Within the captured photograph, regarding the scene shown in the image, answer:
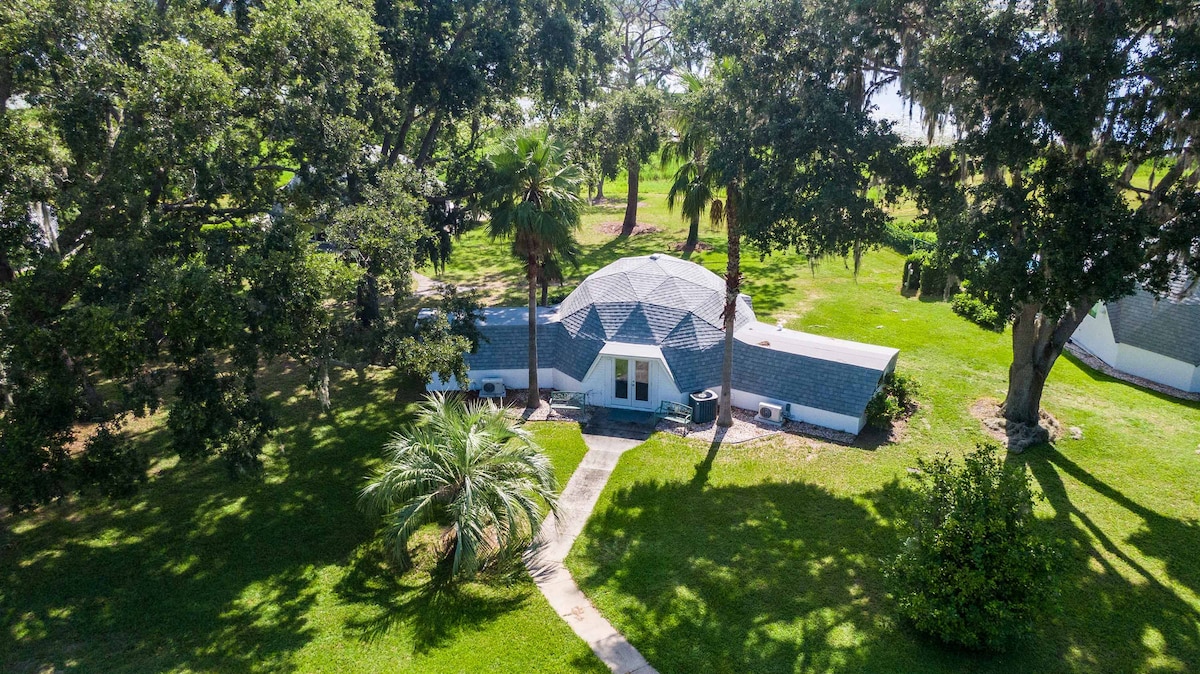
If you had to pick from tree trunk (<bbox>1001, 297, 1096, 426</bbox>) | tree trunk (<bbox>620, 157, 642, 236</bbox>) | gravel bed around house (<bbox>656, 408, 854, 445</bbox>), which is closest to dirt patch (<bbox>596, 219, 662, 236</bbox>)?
tree trunk (<bbox>620, 157, 642, 236</bbox>)

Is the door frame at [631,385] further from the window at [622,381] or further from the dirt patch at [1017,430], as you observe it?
the dirt patch at [1017,430]

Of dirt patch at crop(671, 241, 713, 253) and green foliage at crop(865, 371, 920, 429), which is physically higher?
dirt patch at crop(671, 241, 713, 253)

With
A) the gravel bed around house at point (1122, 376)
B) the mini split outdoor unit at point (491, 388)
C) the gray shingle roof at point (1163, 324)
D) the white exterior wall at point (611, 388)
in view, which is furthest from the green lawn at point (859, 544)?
the mini split outdoor unit at point (491, 388)

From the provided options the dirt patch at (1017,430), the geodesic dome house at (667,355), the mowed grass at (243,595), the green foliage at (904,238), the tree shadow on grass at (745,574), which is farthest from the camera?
the green foliage at (904,238)

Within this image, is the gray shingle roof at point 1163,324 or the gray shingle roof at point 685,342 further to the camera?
the gray shingle roof at point 1163,324

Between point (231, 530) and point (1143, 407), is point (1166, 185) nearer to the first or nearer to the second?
point (1143, 407)

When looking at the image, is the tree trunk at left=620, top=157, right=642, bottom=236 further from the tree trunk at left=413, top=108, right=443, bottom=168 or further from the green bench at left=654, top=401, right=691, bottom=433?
the green bench at left=654, top=401, right=691, bottom=433

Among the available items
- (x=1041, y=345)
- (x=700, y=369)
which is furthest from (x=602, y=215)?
(x=1041, y=345)
